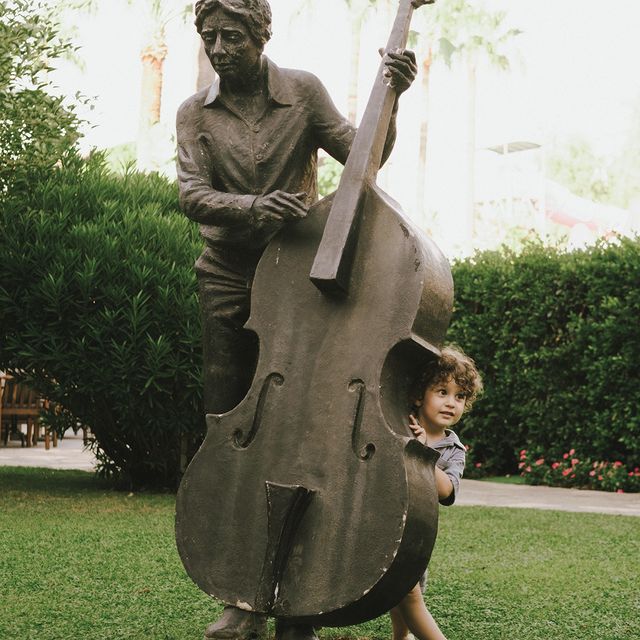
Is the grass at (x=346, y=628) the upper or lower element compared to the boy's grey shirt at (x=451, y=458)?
lower

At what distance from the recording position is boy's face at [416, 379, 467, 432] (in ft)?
13.4

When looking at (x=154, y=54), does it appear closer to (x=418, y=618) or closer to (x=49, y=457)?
(x=49, y=457)

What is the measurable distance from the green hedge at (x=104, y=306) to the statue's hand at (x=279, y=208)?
502 cm

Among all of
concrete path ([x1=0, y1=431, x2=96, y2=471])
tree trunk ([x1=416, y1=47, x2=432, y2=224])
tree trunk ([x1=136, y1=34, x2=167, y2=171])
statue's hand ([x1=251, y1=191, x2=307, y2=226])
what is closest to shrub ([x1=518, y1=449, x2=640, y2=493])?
concrete path ([x1=0, y1=431, x2=96, y2=471])

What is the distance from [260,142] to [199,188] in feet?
0.89

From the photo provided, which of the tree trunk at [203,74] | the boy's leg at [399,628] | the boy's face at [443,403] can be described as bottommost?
the boy's leg at [399,628]

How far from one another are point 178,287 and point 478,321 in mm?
4507

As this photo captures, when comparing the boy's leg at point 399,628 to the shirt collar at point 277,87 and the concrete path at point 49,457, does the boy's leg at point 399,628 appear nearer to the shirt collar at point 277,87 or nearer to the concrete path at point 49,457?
the shirt collar at point 277,87

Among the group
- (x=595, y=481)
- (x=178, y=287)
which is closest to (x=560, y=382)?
(x=595, y=481)

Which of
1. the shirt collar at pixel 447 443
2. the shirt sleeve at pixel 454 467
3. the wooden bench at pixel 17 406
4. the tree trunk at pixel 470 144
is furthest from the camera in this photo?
the tree trunk at pixel 470 144

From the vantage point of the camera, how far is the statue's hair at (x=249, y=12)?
3672 mm

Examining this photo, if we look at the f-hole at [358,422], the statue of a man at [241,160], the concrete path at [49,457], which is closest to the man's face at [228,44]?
the statue of a man at [241,160]

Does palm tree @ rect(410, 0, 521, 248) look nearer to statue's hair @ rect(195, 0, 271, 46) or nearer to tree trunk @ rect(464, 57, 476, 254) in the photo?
tree trunk @ rect(464, 57, 476, 254)

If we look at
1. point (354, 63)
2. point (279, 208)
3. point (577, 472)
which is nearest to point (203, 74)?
point (577, 472)
